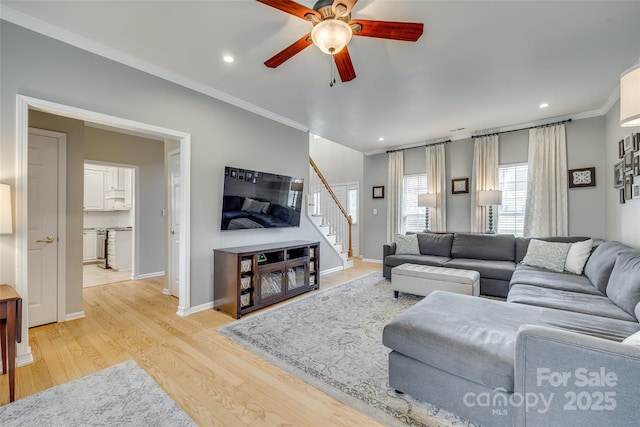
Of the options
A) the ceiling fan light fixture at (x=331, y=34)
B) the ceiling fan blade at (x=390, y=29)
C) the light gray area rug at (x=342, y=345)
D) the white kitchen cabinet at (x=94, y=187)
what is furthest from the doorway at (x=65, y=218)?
the white kitchen cabinet at (x=94, y=187)

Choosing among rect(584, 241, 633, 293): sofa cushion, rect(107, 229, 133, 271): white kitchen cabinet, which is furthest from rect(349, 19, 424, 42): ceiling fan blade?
rect(107, 229, 133, 271): white kitchen cabinet

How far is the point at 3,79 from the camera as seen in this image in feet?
6.90

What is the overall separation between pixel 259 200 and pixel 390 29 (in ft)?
9.04

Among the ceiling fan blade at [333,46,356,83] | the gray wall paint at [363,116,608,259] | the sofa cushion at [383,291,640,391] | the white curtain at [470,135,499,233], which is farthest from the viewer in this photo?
the white curtain at [470,135,499,233]

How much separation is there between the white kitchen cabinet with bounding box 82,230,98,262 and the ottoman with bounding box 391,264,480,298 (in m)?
6.90

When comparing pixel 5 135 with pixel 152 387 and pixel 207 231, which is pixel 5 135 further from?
pixel 152 387

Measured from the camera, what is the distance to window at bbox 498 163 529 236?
4836 mm

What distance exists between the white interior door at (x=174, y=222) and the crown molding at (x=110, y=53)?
101 centimetres

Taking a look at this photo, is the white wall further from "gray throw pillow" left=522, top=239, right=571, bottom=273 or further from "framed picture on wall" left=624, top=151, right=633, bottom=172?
"gray throw pillow" left=522, top=239, right=571, bottom=273

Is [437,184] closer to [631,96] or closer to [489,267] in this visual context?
[489,267]

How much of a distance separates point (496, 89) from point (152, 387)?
467cm

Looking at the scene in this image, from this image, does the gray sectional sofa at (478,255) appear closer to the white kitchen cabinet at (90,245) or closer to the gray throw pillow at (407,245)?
the gray throw pillow at (407,245)

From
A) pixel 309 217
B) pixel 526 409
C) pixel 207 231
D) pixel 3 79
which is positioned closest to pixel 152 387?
pixel 207 231

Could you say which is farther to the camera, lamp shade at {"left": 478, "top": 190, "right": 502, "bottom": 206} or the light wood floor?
lamp shade at {"left": 478, "top": 190, "right": 502, "bottom": 206}
